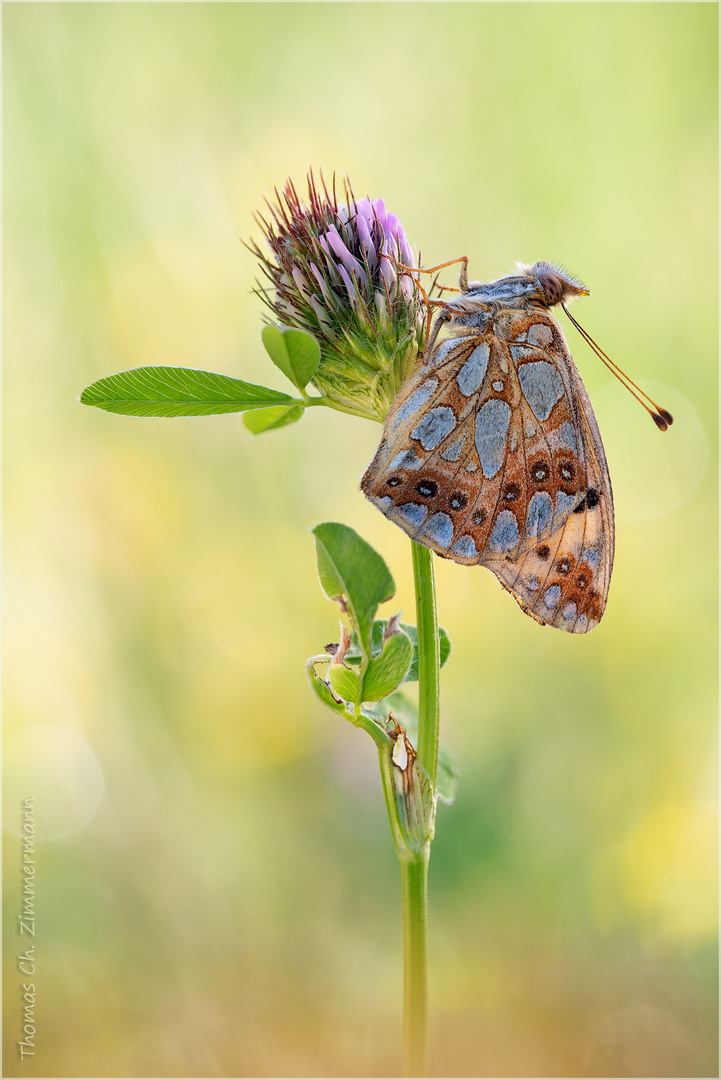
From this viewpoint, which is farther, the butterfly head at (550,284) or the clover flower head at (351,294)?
the butterfly head at (550,284)

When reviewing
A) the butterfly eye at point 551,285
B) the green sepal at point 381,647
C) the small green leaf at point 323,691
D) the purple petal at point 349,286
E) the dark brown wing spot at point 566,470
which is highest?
the butterfly eye at point 551,285

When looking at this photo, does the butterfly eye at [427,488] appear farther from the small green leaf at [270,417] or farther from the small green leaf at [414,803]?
the small green leaf at [414,803]

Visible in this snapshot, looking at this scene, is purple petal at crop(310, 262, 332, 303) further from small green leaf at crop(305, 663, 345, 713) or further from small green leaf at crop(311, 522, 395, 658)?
small green leaf at crop(305, 663, 345, 713)

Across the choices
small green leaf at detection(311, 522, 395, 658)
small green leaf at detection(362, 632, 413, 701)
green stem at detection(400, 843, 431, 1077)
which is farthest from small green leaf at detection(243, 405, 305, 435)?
green stem at detection(400, 843, 431, 1077)

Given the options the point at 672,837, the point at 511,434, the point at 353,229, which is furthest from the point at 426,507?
the point at 672,837

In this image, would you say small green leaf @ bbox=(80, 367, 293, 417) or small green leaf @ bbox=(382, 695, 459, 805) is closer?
small green leaf @ bbox=(80, 367, 293, 417)

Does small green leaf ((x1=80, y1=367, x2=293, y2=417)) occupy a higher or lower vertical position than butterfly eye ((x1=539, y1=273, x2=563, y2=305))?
lower

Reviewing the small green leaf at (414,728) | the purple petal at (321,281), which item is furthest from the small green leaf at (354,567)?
the purple petal at (321,281)
